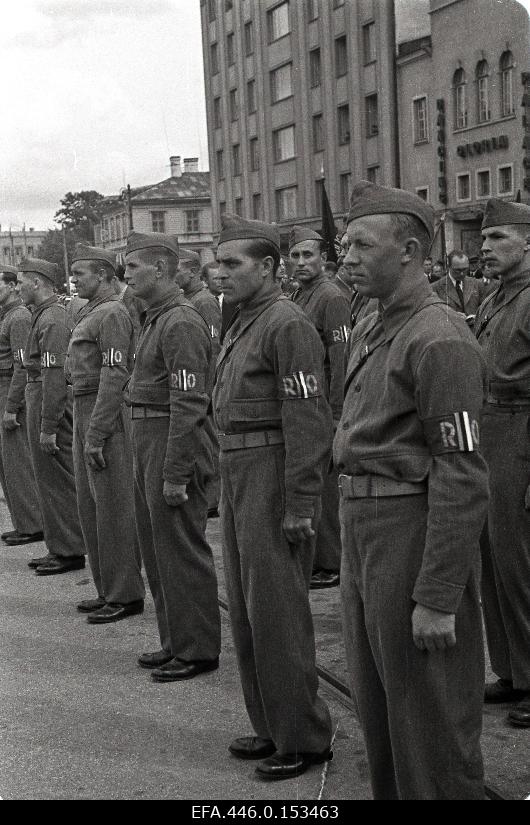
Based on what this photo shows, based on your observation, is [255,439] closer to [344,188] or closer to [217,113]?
[344,188]

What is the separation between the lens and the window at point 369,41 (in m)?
32.4

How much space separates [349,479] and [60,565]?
5336 millimetres

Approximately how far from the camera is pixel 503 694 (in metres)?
5.06

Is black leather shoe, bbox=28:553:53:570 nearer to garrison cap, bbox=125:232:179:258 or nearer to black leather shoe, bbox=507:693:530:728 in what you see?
garrison cap, bbox=125:232:179:258

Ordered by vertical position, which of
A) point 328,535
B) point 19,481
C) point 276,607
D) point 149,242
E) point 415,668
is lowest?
point 328,535

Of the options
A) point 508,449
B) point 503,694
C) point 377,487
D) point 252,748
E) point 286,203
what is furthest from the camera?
point 286,203

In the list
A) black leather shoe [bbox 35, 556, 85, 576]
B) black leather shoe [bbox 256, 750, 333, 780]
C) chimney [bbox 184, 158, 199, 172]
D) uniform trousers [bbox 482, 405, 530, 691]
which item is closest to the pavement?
black leather shoe [bbox 256, 750, 333, 780]

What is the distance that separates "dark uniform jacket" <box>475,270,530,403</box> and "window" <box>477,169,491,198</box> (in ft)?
81.3

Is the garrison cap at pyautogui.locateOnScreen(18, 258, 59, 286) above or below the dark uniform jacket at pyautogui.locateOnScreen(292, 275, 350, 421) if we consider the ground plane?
above

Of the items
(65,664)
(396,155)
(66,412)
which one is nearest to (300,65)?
(396,155)

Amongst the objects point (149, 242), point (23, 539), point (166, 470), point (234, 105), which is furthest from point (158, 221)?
point (166, 470)

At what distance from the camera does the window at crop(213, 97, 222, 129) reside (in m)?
38.3

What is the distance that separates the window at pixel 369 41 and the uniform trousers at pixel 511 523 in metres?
29.6

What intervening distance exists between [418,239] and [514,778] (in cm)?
218
